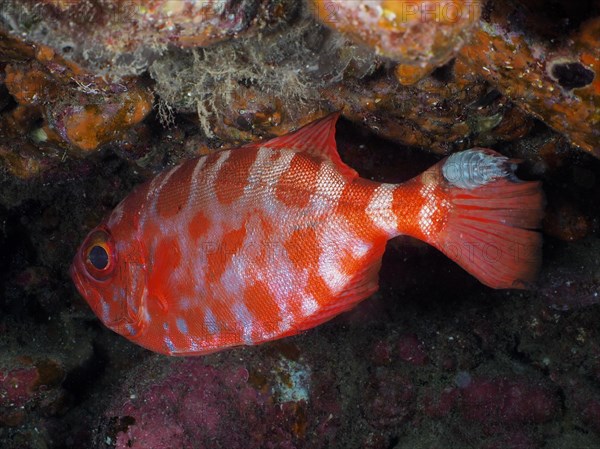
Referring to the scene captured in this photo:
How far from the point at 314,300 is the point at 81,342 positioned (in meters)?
4.05

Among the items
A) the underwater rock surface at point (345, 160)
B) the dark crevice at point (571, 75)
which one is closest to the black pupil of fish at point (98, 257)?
the underwater rock surface at point (345, 160)

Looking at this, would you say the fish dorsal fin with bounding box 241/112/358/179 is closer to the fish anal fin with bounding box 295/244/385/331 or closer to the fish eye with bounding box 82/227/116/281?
the fish anal fin with bounding box 295/244/385/331

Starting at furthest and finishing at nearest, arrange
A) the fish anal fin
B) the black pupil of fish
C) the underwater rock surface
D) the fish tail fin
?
the black pupil of fish → the fish anal fin → the fish tail fin → the underwater rock surface

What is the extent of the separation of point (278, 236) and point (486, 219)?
3.75 feet

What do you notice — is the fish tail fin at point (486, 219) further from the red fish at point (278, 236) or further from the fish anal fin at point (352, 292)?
the fish anal fin at point (352, 292)

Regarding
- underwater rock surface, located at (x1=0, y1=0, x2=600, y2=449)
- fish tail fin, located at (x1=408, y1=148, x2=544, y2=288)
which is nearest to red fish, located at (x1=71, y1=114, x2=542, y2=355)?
fish tail fin, located at (x1=408, y1=148, x2=544, y2=288)

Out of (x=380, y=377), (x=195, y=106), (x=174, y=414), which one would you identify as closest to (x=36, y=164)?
(x=195, y=106)

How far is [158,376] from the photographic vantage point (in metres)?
3.73

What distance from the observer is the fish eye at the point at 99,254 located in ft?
10.2

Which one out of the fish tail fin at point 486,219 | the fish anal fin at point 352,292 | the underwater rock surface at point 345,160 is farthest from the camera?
the fish anal fin at point 352,292

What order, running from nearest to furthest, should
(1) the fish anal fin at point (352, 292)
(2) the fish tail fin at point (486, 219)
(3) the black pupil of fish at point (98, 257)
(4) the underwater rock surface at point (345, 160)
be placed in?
(4) the underwater rock surface at point (345, 160) < (2) the fish tail fin at point (486, 219) < (1) the fish anal fin at point (352, 292) < (3) the black pupil of fish at point (98, 257)

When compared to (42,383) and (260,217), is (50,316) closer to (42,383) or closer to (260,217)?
(42,383)

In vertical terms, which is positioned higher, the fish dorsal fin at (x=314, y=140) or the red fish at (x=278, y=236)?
the fish dorsal fin at (x=314, y=140)

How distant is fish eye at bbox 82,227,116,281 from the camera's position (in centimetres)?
312
